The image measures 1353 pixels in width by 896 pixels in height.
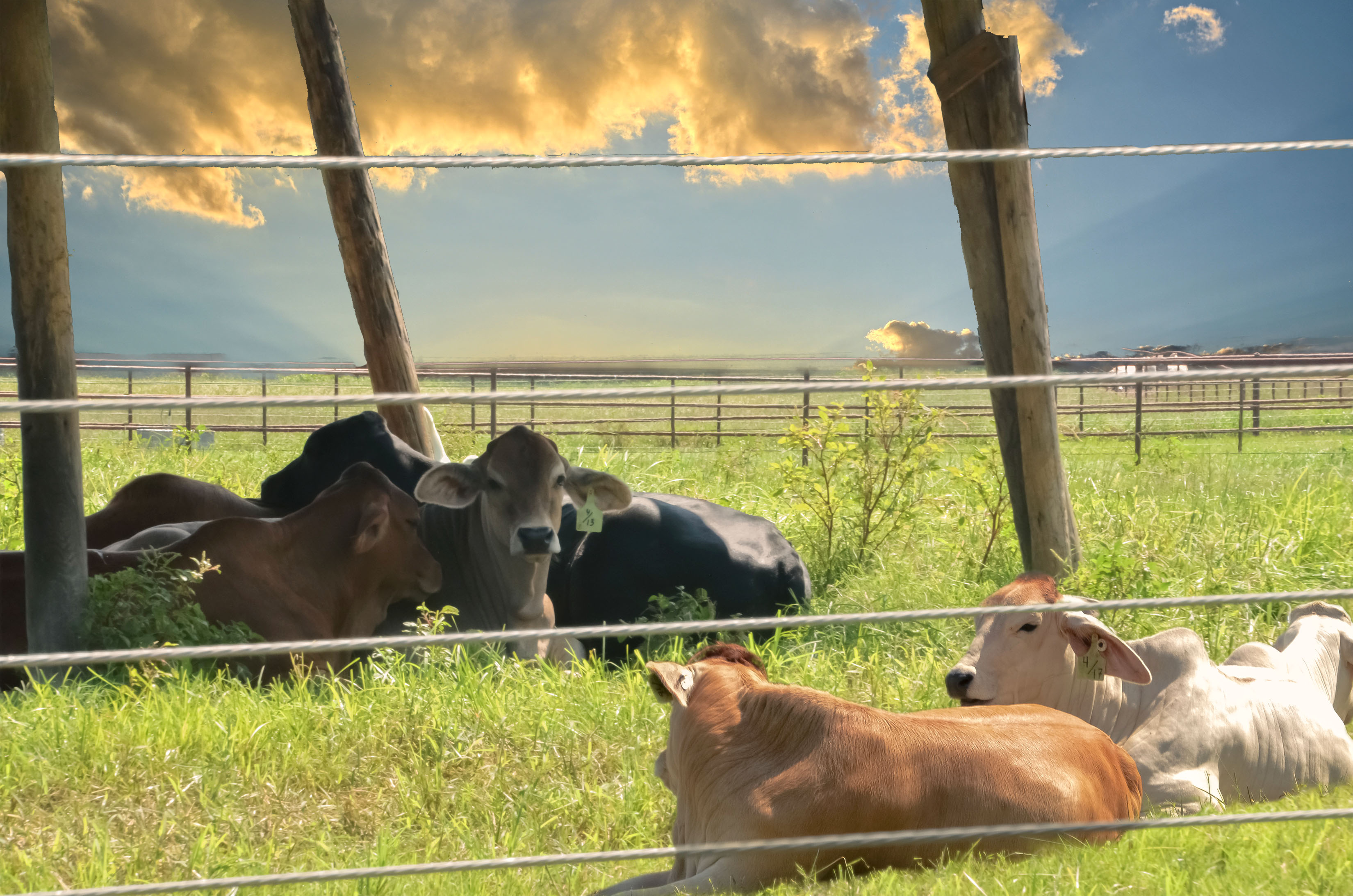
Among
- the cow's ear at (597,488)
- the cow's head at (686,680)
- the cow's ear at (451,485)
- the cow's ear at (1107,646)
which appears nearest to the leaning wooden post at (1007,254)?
the cow's ear at (597,488)

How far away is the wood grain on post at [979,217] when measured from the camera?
4195 mm

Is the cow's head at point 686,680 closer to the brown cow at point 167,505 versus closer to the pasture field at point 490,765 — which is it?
the pasture field at point 490,765

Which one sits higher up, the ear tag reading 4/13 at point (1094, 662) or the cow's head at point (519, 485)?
the cow's head at point (519, 485)

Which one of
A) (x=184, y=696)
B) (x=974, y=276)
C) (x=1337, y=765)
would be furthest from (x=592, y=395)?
(x=974, y=276)

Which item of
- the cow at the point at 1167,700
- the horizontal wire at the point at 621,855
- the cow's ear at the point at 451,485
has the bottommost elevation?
the cow at the point at 1167,700

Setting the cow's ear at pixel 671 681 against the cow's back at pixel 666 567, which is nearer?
the cow's ear at pixel 671 681

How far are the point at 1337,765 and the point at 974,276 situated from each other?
2.41m

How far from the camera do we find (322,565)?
159 inches

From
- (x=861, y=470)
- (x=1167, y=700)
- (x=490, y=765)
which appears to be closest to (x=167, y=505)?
(x=490, y=765)

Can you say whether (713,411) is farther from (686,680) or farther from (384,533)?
(686,680)

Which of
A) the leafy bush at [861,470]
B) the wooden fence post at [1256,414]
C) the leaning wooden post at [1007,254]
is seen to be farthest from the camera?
the wooden fence post at [1256,414]

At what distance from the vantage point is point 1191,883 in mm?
1663

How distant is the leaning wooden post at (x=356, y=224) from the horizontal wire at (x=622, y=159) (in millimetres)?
4442

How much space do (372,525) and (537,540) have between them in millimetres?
613
